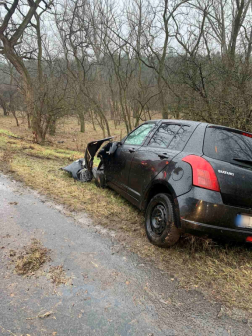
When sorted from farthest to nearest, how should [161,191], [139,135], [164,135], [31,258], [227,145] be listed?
[139,135], [164,135], [161,191], [227,145], [31,258]

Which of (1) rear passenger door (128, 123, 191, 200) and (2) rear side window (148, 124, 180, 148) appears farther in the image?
(2) rear side window (148, 124, 180, 148)

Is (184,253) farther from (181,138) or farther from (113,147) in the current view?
(113,147)

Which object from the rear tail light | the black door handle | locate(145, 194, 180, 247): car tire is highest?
the black door handle

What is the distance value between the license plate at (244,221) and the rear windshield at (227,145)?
65 centimetres

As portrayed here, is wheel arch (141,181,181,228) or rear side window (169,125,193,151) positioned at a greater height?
rear side window (169,125,193,151)

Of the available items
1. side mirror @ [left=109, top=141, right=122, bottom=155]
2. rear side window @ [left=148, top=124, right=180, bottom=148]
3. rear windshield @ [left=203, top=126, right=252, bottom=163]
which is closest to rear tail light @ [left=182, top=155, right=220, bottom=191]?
rear windshield @ [left=203, top=126, right=252, bottom=163]

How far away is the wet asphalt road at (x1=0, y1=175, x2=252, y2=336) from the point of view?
200 cm

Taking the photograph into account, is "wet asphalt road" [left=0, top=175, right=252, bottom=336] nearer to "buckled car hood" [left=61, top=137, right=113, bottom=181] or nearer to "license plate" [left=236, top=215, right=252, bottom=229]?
"license plate" [left=236, top=215, right=252, bottom=229]

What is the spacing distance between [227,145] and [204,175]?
61 cm

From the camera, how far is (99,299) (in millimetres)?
2271

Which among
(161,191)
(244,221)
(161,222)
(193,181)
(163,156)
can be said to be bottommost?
(161,222)

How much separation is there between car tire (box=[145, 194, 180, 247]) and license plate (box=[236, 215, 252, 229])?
26.5 inches

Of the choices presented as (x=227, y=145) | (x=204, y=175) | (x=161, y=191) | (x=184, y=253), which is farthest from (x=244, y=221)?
(x=161, y=191)

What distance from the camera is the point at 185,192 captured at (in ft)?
9.14
